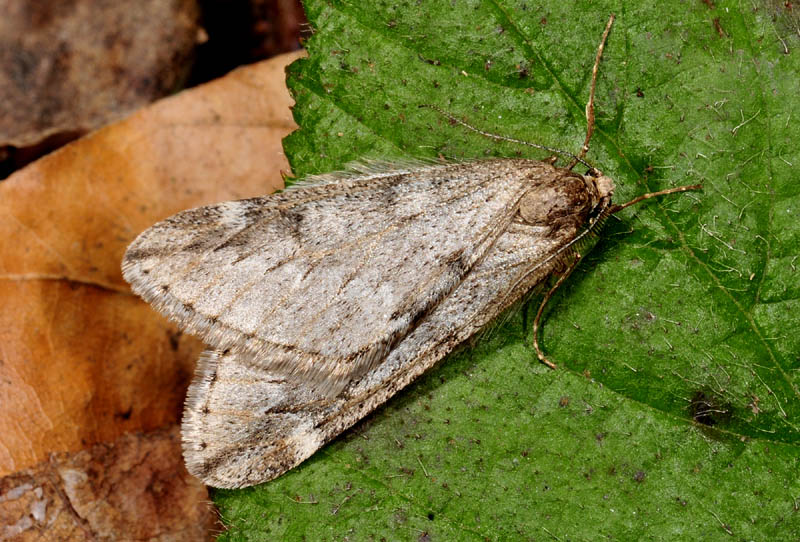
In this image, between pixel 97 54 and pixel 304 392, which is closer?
pixel 304 392

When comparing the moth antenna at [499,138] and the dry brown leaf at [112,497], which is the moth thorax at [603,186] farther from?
the dry brown leaf at [112,497]

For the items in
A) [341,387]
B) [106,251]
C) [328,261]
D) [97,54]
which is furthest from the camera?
[97,54]

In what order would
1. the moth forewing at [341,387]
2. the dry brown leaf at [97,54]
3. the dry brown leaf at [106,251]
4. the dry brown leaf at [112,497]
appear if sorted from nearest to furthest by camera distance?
the moth forewing at [341,387], the dry brown leaf at [112,497], the dry brown leaf at [106,251], the dry brown leaf at [97,54]

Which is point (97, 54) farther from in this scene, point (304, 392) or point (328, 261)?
point (304, 392)

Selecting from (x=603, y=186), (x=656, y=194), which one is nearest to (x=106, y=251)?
(x=603, y=186)

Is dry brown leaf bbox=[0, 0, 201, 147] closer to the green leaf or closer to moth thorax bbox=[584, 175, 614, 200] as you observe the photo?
the green leaf

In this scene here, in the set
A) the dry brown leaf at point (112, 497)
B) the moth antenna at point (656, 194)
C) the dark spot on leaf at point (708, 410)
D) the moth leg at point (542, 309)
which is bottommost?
the dry brown leaf at point (112, 497)

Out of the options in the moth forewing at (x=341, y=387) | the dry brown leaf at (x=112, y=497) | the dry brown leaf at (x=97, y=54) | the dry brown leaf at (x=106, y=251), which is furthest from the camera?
the dry brown leaf at (x=97, y=54)

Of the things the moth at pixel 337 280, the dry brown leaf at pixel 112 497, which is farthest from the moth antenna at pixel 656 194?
the dry brown leaf at pixel 112 497
